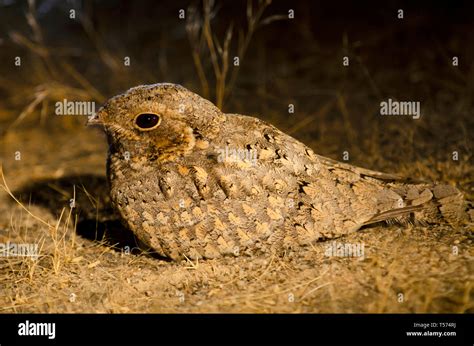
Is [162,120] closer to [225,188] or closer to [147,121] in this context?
[147,121]

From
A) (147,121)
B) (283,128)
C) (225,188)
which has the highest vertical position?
(283,128)

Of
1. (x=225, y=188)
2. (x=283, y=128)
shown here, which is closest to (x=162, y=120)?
(x=225, y=188)

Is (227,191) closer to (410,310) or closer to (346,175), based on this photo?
(346,175)

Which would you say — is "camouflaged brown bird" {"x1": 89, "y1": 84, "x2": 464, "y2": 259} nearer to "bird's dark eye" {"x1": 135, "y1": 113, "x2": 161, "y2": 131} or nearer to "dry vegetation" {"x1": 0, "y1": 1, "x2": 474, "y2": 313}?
"bird's dark eye" {"x1": 135, "y1": 113, "x2": 161, "y2": 131}

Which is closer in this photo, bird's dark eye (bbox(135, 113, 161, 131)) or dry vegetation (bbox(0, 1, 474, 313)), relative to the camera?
dry vegetation (bbox(0, 1, 474, 313))

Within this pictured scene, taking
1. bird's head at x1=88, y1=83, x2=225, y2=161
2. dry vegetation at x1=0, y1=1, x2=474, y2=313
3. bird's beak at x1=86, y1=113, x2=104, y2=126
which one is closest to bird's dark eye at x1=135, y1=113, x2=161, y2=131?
bird's head at x1=88, y1=83, x2=225, y2=161

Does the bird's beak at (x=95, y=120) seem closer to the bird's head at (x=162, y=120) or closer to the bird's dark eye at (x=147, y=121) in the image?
the bird's head at (x=162, y=120)
